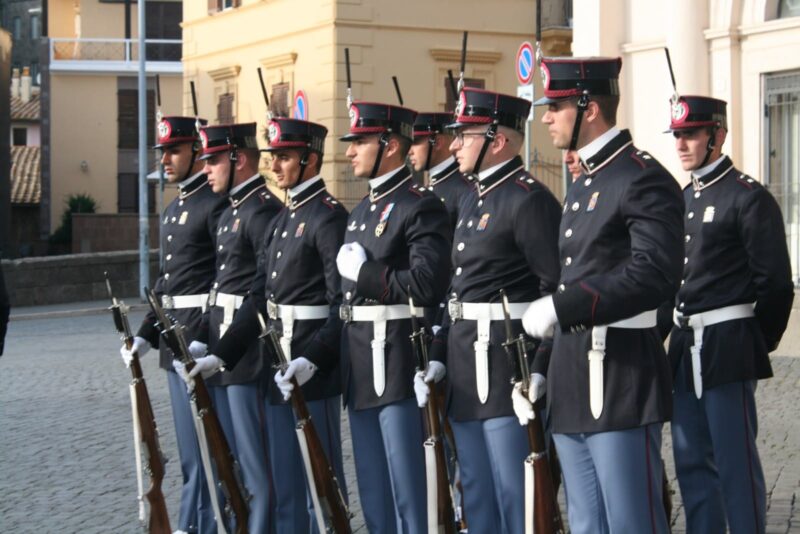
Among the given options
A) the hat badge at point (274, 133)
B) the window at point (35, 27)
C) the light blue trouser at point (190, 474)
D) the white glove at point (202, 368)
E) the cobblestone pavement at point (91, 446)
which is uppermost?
the window at point (35, 27)

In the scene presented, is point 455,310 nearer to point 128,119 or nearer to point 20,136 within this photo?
point 128,119

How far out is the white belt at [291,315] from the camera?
7.04m

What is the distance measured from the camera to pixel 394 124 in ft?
22.5

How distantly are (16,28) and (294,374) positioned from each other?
67.1 meters

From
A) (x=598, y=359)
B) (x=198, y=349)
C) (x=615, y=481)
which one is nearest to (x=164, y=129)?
(x=198, y=349)

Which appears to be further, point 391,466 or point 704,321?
point 704,321

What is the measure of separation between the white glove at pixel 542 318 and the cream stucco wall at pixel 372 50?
22936mm

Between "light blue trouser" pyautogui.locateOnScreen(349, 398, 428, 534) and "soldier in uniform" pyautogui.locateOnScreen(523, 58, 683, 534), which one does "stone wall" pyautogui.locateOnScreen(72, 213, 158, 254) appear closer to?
"light blue trouser" pyautogui.locateOnScreen(349, 398, 428, 534)

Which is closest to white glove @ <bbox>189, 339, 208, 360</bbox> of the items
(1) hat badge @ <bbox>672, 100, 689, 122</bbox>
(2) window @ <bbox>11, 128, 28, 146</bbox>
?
(1) hat badge @ <bbox>672, 100, 689, 122</bbox>

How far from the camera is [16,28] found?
2778 inches

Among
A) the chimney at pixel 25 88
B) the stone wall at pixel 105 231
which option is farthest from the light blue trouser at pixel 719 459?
the chimney at pixel 25 88

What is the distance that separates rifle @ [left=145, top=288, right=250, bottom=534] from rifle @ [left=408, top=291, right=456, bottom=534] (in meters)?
1.23

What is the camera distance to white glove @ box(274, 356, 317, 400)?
6.65 meters

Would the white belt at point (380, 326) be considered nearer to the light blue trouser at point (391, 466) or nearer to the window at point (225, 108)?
the light blue trouser at point (391, 466)
